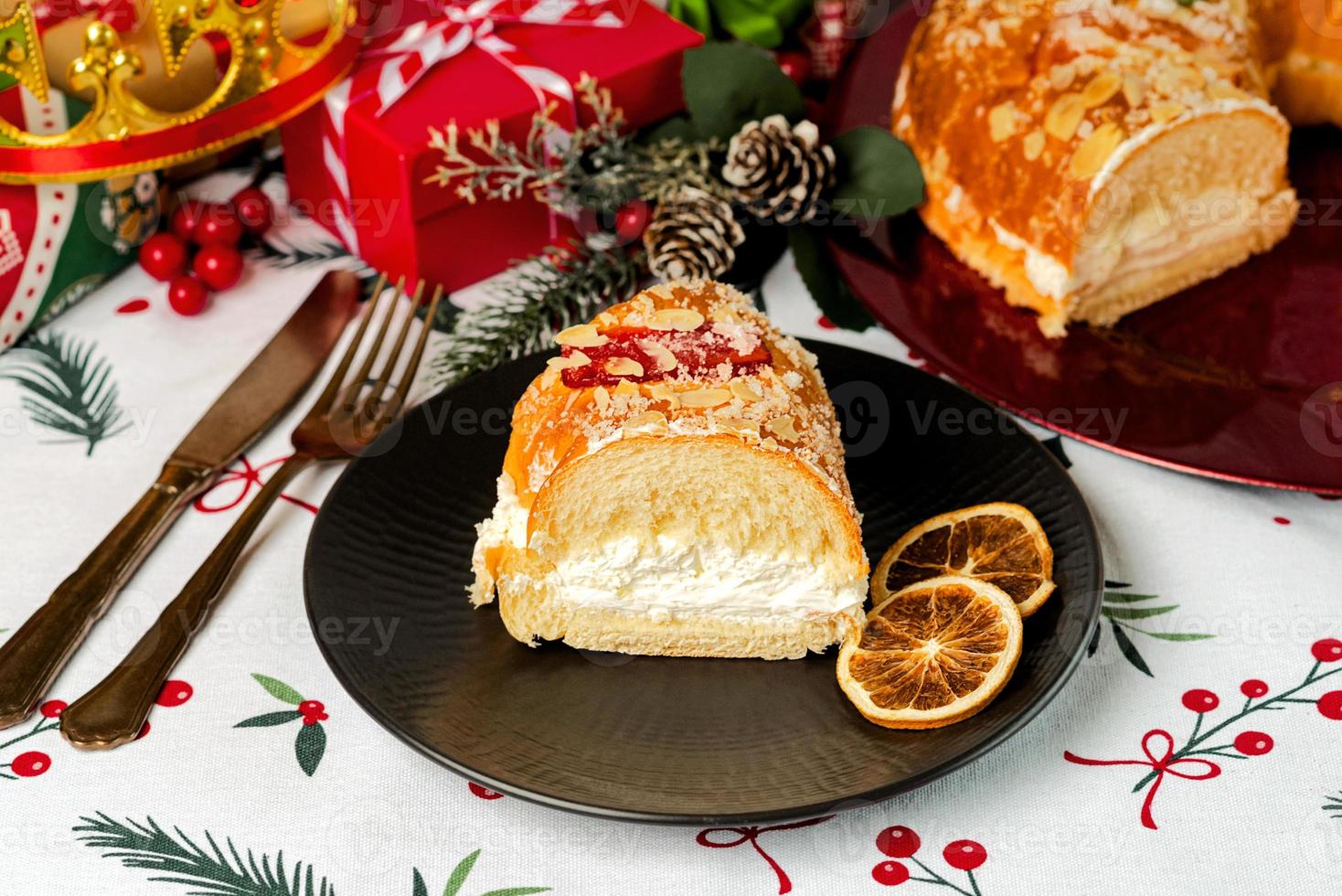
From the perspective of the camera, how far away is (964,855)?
5.06 feet

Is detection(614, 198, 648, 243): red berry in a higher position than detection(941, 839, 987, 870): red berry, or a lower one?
higher

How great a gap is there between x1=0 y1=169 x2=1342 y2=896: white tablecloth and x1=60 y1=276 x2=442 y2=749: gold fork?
0.04 meters

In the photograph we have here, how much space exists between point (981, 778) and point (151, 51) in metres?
1.71

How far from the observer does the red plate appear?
6.54ft

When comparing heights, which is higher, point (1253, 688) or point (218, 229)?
point (218, 229)

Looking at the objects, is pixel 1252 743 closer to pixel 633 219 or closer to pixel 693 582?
pixel 693 582

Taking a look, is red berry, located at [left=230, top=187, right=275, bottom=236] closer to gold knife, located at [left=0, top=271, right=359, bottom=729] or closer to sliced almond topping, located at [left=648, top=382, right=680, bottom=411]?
gold knife, located at [left=0, top=271, right=359, bottom=729]

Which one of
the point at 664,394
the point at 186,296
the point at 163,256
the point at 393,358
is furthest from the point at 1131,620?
the point at 163,256

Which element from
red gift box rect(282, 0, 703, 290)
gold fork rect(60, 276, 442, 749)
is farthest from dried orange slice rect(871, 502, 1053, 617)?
red gift box rect(282, 0, 703, 290)

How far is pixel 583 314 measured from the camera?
7.76 ft

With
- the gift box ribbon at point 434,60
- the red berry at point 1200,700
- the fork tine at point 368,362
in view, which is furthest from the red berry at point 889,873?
the gift box ribbon at point 434,60

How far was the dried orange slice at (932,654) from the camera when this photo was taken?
152 cm

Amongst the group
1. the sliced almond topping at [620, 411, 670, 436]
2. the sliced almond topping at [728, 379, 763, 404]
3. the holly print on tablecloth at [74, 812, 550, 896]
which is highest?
the sliced almond topping at [620, 411, 670, 436]

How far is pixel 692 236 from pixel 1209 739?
121cm
